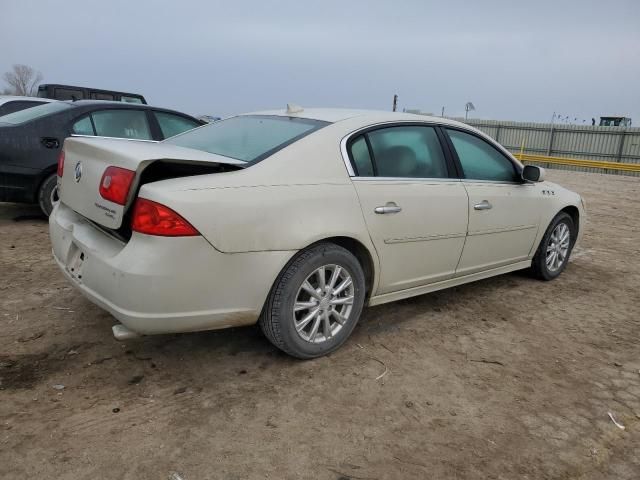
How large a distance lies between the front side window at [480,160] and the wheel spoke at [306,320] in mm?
1642

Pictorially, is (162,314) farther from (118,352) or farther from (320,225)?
(320,225)

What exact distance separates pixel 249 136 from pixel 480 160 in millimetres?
1858

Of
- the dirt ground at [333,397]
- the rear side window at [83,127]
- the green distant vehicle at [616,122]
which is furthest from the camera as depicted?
the green distant vehicle at [616,122]

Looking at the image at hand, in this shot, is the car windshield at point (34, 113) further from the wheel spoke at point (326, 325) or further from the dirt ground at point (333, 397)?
the wheel spoke at point (326, 325)

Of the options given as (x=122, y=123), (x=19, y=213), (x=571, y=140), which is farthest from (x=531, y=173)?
(x=571, y=140)

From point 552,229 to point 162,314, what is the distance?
144 inches

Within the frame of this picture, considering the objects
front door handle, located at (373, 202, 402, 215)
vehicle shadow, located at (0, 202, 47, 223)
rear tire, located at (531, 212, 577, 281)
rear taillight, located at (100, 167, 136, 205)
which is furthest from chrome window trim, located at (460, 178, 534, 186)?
vehicle shadow, located at (0, 202, 47, 223)

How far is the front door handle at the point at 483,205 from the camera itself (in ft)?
12.3

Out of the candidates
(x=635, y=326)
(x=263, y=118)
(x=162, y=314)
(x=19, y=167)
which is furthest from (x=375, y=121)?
(x=19, y=167)

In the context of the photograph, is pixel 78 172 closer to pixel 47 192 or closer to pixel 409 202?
pixel 409 202

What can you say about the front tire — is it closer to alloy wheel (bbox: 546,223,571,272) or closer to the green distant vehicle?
alloy wheel (bbox: 546,223,571,272)

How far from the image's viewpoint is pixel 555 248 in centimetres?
484

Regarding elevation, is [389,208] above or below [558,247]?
above

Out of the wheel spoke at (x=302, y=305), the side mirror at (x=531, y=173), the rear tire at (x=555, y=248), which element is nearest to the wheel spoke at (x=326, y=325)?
the wheel spoke at (x=302, y=305)
